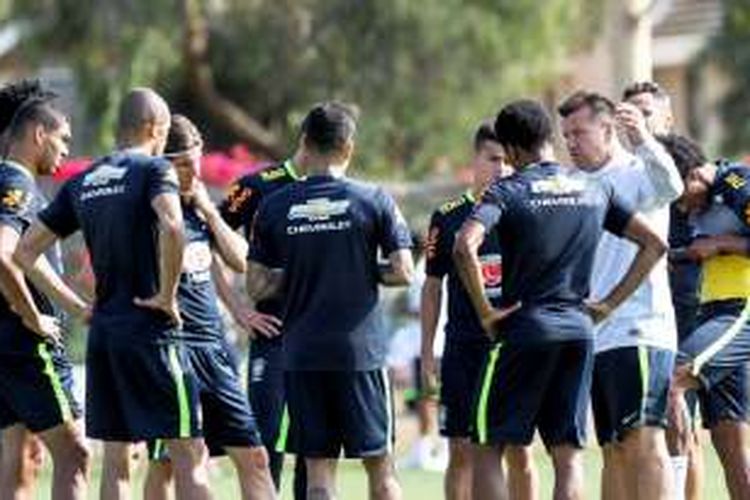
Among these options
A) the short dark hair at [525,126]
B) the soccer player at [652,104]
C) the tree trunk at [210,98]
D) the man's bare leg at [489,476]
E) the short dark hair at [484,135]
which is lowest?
the man's bare leg at [489,476]

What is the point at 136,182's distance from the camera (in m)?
12.4

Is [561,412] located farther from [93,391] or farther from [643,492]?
[93,391]

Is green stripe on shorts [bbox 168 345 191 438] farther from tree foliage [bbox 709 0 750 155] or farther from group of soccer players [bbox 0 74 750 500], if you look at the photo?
tree foliage [bbox 709 0 750 155]

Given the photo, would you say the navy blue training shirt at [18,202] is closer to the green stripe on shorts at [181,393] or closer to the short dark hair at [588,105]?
the green stripe on shorts at [181,393]

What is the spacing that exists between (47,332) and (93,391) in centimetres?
56

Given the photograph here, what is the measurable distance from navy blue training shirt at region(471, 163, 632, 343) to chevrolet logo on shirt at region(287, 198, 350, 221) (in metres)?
0.72

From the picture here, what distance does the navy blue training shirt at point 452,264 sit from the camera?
13969 mm

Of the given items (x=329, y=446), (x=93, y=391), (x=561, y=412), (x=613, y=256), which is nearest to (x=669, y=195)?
(x=613, y=256)

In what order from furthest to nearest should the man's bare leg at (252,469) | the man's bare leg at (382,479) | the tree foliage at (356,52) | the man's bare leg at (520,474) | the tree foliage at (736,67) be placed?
the tree foliage at (736,67) < the tree foliage at (356,52) < the man's bare leg at (252,469) < the man's bare leg at (520,474) < the man's bare leg at (382,479)

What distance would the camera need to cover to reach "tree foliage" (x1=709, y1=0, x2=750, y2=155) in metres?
39.2

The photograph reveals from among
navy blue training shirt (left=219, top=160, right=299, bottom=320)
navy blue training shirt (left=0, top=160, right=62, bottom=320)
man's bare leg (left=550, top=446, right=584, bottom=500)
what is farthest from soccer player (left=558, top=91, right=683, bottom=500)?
navy blue training shirt (left=0, top=160, right=62, bottom=320)

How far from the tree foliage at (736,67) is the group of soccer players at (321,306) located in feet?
85.0

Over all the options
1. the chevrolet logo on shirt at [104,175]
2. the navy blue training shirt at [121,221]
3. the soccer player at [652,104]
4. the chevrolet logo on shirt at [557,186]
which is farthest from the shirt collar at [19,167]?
the soccer player at [652,104]

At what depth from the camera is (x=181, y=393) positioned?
1260 centimetres
